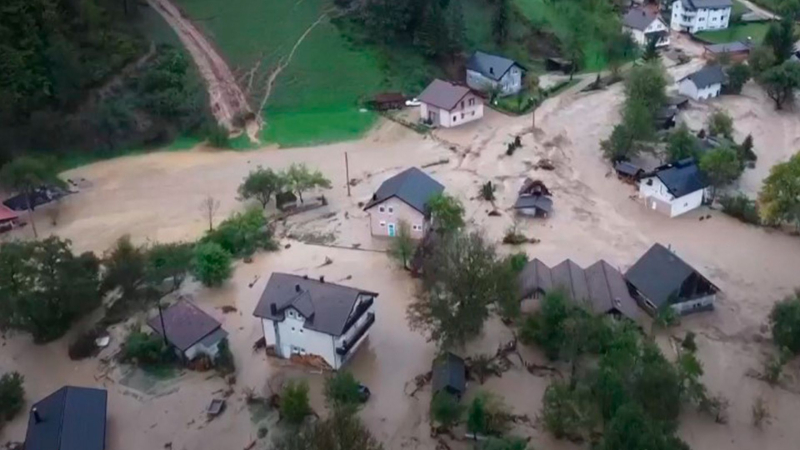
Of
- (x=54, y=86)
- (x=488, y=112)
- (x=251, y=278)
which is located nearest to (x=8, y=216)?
(x=54, y=86)

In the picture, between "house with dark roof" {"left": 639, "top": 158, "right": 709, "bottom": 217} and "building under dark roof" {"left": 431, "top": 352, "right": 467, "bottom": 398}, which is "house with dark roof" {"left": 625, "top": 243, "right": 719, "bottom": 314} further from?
"building under dark roof" {"left": 431, "top": 352, "right": 467, "bottom": 398}

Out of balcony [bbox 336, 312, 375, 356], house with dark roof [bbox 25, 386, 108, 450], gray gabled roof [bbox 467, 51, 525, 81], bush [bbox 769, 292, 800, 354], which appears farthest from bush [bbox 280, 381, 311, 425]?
gray gabled roof [bbox 467, 51, 525, 81]

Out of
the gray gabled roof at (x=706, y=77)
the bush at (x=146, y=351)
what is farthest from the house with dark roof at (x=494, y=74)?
the bush at (x=146, y=351)

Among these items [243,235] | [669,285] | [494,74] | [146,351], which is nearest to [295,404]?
[146,351]

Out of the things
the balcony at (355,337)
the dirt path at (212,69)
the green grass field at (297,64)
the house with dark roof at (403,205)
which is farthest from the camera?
the dirt path at (212,69)

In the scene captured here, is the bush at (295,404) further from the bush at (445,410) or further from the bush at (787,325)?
the bush at (787,325)

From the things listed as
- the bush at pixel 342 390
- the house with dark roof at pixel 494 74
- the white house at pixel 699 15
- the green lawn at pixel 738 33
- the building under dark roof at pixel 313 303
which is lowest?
the green lawn at pixel 738 33

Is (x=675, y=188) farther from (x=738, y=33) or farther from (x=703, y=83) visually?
(x=738, y=33)

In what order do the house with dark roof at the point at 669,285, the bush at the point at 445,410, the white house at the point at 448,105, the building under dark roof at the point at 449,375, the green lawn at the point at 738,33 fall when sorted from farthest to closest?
the green lawn at the point at 738,33 < the white house at the point at 448,105 < the house with dark roof at the point at 669,285 < the building under dark roof at the point at 449,375 < the bush at the point at 445,410
